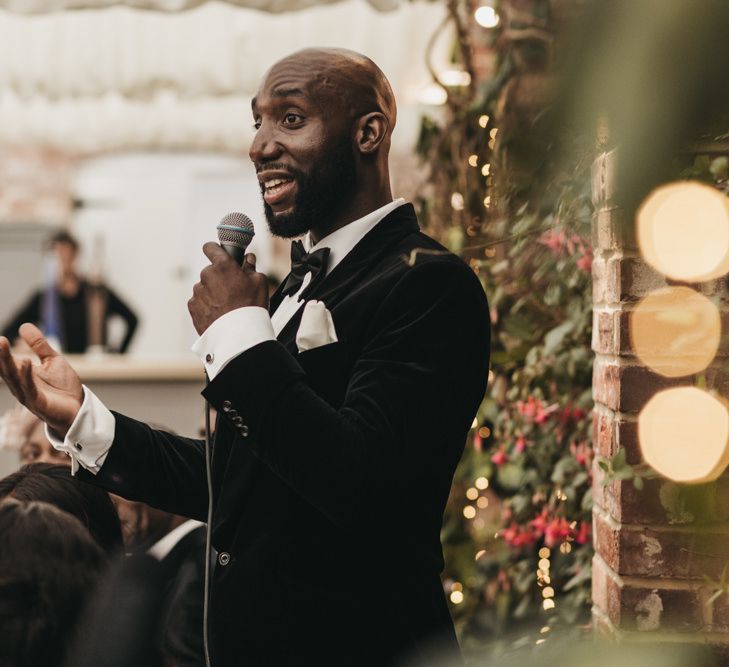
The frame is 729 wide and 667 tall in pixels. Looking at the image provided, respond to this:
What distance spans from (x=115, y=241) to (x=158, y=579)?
6766 millimetres

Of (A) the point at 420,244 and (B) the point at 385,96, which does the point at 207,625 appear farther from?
(B) the point at 385,96

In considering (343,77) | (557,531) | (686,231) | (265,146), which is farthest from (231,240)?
(557,531)

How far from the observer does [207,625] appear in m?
1.12

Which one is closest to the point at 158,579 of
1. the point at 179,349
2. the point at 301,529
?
the point at 301,529

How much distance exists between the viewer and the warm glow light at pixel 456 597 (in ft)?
7.77

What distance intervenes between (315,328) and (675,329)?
20.9 inches

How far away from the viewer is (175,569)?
5.89ft

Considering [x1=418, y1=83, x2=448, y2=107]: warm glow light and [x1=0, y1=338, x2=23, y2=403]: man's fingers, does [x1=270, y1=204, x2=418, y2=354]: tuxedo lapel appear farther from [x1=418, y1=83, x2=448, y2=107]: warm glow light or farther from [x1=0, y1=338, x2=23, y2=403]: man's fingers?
[x1=418, y1=83, x2=448, y2=107]: warm glow light

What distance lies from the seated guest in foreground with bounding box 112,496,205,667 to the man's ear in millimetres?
865

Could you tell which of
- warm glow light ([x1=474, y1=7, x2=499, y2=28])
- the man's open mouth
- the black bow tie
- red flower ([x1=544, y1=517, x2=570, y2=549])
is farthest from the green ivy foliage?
the man's open mouth

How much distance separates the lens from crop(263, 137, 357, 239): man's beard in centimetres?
110

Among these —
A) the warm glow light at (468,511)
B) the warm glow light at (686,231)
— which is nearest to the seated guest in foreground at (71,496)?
the warm glow light at (468,511)

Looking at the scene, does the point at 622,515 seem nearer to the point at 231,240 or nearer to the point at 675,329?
the point at 231,240

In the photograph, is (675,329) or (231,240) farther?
(231,240)
